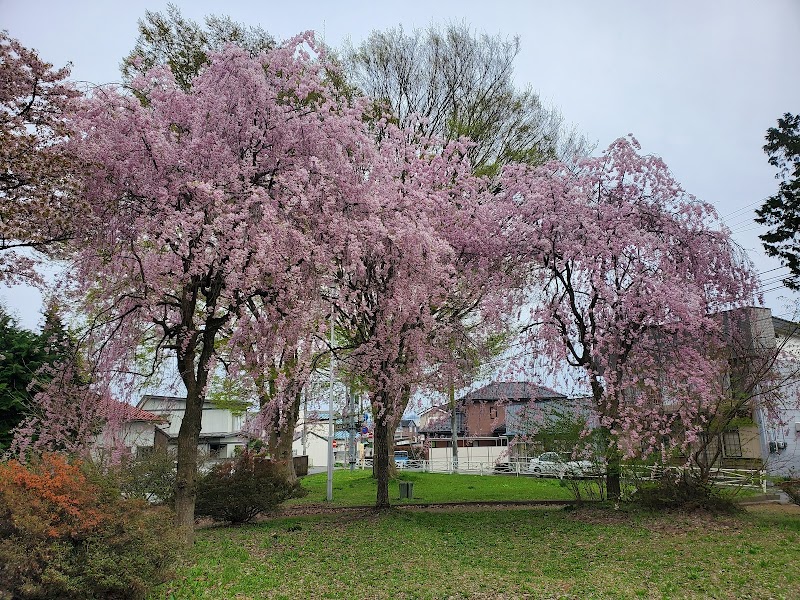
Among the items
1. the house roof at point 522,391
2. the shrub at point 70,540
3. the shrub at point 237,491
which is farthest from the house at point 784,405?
the shrub at point 70,540

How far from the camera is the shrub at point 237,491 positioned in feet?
41.6

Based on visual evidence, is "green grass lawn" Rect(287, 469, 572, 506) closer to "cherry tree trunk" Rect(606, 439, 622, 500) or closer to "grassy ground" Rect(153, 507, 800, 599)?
"cherry tree trunk" Rect(606, 439, 622, 500)

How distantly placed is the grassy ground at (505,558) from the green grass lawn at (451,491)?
4343 mm

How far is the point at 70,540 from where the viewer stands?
6.51 metres

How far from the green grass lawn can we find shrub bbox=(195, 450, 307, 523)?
4.26 m

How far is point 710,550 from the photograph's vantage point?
907cm

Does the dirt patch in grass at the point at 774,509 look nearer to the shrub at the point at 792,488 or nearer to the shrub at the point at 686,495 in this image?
the shrub at the point at 792,488

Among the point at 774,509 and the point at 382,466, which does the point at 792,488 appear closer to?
the point at 774,509

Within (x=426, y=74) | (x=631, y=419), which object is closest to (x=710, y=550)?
(x=631, y=419)

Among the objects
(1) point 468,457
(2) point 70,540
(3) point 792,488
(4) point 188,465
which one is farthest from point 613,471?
(1) point 468,457

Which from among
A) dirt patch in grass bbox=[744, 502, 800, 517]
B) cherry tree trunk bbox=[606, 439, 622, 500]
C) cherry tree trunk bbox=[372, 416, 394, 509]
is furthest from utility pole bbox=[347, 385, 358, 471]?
dirt patch in grass bbox=[744, 502, 800, 517]

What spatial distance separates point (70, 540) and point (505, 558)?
239 inches

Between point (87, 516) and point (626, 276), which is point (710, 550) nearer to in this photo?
point (626, 276)

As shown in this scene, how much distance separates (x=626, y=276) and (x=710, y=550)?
5890mm
